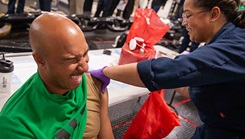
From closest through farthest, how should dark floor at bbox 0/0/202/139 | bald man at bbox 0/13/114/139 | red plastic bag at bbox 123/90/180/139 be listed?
bald man at bbox 0/13/114/139
red plastic bag at bbox 123/90/180/139
dark floor at bbox 0/0/202/139

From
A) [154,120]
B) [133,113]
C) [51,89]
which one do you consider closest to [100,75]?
[51,89]

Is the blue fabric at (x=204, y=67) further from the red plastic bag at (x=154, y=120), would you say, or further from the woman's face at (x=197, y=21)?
the red plastic bag at (x=154, y=120)

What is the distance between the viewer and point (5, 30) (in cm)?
261

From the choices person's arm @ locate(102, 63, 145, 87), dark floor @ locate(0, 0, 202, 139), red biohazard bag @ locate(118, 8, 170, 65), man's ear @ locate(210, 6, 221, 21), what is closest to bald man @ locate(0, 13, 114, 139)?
person's arm @ locate(102, 63, 145, 87)

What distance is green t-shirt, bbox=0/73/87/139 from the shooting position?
2.00 feet

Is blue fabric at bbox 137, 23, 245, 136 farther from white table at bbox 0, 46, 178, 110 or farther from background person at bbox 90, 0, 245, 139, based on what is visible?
white table at bbox 0, 46, 178, 110

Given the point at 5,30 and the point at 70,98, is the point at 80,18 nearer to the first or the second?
the point at 5,30

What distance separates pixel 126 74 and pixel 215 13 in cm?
43

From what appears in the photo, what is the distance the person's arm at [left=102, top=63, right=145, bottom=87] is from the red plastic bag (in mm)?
471

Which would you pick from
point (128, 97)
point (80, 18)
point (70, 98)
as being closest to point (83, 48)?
point (70, 98)

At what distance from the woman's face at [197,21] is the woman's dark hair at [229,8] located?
2 cm

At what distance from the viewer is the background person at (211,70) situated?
2.35 ft

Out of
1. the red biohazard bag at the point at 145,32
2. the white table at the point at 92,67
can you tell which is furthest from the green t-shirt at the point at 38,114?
the red biohazard bag at the point at 145,32

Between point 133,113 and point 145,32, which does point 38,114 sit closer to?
point 145,32
